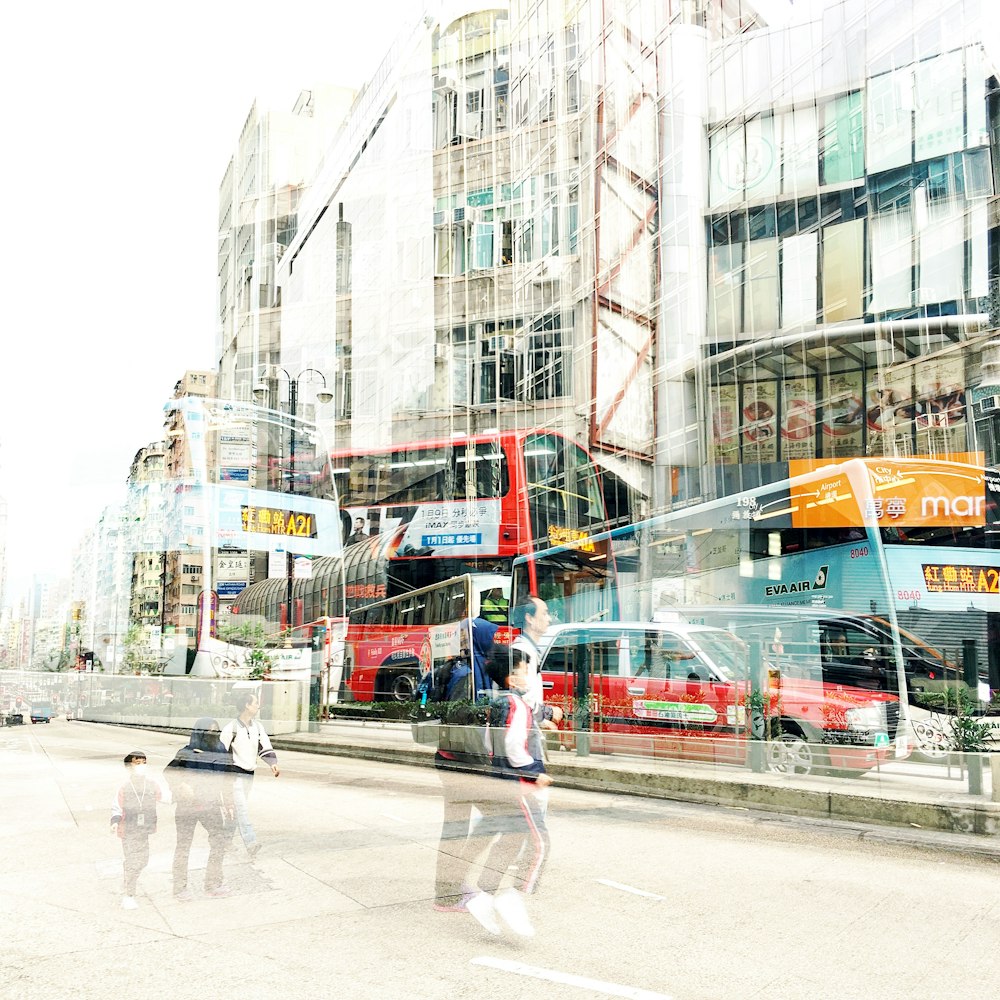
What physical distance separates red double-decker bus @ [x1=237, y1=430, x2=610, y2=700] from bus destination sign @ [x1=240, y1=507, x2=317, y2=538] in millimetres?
713

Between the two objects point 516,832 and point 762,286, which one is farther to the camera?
point 762,286

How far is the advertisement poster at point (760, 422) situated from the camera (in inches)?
811

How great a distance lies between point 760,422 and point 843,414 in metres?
1.90

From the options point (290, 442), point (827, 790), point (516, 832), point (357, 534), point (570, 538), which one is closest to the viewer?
point (516, 832)

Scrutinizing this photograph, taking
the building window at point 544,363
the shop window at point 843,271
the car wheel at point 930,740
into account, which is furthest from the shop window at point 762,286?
the car wheel at point 930,740

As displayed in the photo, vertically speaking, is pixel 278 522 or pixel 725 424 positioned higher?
pixel 725 424

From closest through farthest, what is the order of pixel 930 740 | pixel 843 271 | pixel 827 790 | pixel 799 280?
1. pixel 827 790
2. pixel 930 740
3. pixel 843 271
4. pixel 799 280

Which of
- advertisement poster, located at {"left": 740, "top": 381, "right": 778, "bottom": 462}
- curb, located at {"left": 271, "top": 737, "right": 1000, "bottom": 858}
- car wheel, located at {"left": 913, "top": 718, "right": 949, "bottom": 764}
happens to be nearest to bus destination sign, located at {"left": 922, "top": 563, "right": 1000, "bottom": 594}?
car wheel, located at {"left": 913, "top": 718, "right": 949, "bottom": 764}

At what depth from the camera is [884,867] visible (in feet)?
23.6

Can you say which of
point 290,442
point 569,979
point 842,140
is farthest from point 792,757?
point 290,442

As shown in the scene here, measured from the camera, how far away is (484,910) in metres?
5.61

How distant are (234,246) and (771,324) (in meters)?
25.2

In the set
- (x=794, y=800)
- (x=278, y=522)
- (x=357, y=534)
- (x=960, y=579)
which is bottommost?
(x=794, y=800)

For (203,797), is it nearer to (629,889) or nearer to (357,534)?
(629,889)
